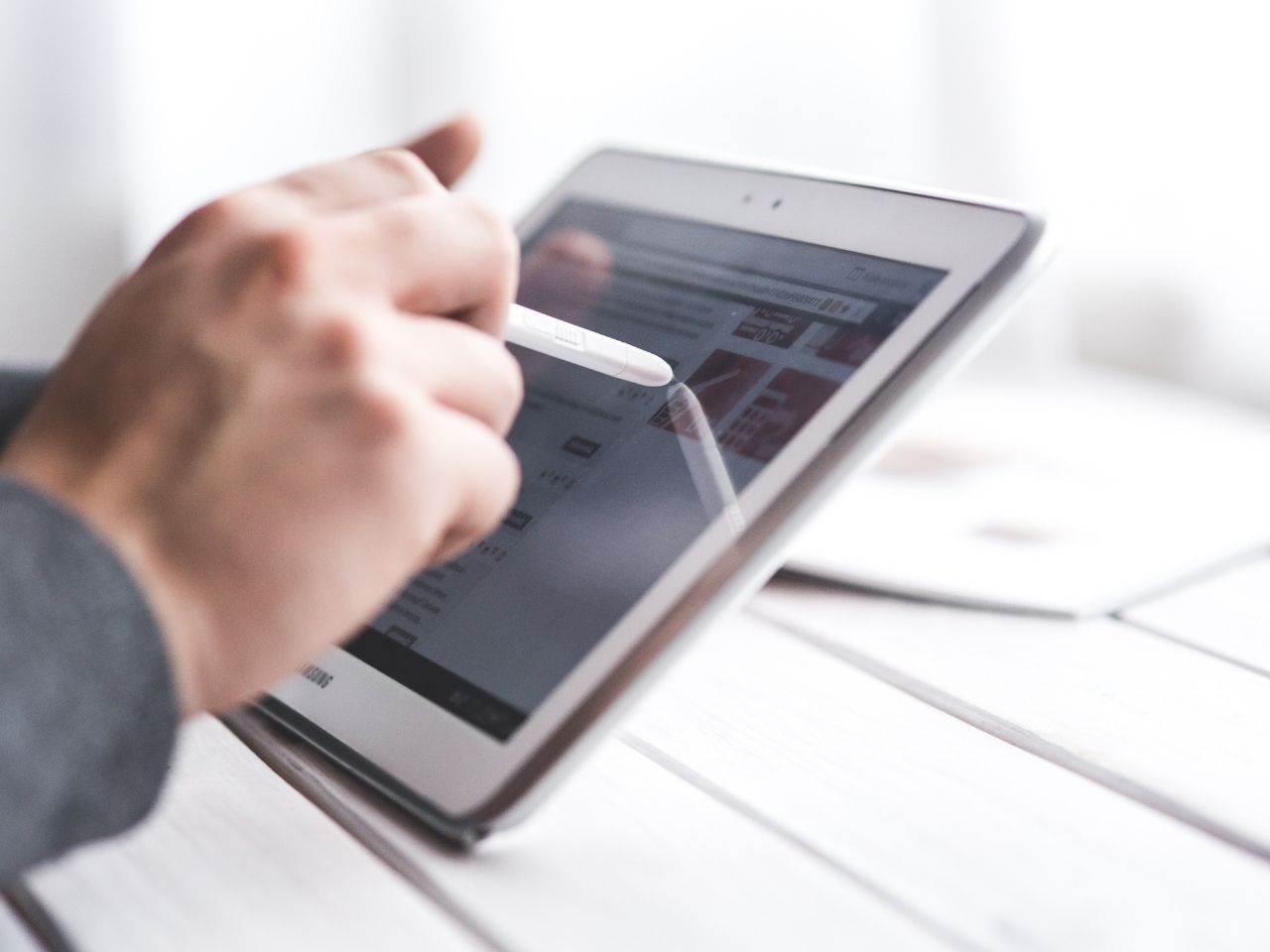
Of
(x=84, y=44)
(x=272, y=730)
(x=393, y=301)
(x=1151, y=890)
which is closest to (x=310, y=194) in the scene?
(x=393, y=301)

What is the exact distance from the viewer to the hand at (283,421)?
307 mm

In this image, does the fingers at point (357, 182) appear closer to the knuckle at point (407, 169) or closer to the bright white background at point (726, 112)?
the knuckle at point (407, 169)

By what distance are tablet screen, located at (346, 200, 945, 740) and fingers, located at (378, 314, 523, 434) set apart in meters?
0.07

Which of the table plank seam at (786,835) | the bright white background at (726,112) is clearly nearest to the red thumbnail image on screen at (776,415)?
the table plank seam at (786,835)

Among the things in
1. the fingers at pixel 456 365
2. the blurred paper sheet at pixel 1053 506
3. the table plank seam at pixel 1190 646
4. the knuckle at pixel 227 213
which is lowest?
the blurred paper sheet at pixel 1053 506

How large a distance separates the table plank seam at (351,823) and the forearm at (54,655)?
0.10 meters

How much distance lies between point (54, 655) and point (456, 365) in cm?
12

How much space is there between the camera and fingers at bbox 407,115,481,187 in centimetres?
41

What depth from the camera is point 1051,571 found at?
62cm

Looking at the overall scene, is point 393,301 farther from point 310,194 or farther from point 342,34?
point 342,34

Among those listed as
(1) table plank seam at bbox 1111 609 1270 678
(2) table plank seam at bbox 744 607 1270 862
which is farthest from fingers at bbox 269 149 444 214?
(1) table plank seam at bbox 1111 609 1270 678

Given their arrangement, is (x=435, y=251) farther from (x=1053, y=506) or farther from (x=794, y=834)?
(x=1053, y=506)

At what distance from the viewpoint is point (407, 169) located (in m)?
0.39

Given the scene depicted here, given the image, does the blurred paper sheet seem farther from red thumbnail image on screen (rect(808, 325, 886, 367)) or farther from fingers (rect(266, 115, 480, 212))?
fingers (rect(266, 115, 480, 212))
